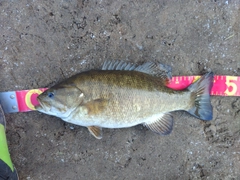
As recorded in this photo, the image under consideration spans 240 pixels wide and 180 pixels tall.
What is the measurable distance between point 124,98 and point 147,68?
379 mm

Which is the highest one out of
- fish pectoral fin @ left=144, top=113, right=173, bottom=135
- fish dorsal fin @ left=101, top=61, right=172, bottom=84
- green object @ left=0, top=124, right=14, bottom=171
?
fish dorsal fin @ left=101, top=61, right=172, bottom=84

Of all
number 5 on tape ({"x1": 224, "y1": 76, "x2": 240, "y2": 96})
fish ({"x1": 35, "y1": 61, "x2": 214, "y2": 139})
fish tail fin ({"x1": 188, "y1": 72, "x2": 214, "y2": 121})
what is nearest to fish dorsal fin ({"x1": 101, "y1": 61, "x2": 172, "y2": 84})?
fish ({"x1": 35, "y1": 61, "x2": 214, "y2": 139})

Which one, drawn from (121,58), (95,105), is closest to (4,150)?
(95,105)

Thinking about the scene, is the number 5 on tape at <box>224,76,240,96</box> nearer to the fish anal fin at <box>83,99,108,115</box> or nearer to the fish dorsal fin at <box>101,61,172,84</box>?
the fish dorsal fin at <box>101,61,172,84</box>

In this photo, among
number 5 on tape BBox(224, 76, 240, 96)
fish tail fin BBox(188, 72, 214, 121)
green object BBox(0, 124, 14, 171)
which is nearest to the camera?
green object BBox(0, 124, 14, 171)

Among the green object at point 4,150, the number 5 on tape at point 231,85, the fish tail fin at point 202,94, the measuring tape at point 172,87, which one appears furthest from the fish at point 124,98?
the green object at point 4,150

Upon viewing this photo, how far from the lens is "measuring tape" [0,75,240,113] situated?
2.51m

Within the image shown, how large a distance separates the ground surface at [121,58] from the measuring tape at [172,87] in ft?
0.21

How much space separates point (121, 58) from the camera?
102 inches

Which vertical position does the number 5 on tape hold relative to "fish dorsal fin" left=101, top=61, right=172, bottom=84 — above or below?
below

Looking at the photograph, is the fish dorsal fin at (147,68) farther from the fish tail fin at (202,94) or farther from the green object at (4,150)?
the green object at (4,150)

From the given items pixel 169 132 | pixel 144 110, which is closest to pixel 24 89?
pixel 144 110

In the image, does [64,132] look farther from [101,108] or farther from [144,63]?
[144,63]

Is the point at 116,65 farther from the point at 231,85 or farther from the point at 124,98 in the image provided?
the point at 231,85
